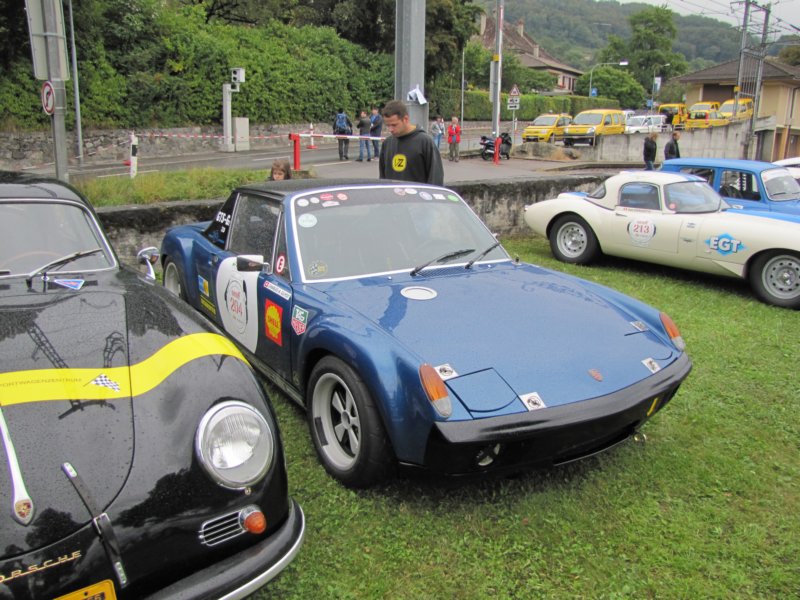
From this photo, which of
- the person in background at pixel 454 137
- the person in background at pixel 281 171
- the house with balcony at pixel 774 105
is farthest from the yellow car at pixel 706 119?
the person in background at pixel 281 171

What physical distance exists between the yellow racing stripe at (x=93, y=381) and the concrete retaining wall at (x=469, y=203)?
442 cm

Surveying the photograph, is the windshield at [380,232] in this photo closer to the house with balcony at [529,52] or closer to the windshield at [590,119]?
the windshield at [590,119]

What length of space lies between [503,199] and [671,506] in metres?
7.15

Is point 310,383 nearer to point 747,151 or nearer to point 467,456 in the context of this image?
point 467,456

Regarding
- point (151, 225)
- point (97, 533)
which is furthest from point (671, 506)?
point (151, 225)

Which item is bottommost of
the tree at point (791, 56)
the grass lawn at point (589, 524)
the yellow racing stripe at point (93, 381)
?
the grass lawn at point (589, 524)

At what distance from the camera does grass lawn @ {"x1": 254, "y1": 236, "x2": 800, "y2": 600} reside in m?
2.54

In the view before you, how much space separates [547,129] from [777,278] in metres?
25.4

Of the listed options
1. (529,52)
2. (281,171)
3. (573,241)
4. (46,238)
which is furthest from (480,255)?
(529,52)

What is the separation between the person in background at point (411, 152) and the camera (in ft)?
18.5

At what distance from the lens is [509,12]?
140 meters

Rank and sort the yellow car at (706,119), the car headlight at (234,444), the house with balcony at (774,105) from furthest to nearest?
the house with balcony at (774,105) → the yellow car at (706,119) → the car headlight at (234,444)

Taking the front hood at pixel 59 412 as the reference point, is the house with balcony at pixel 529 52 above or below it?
above

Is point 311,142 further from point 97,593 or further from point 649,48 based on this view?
point 649,48
